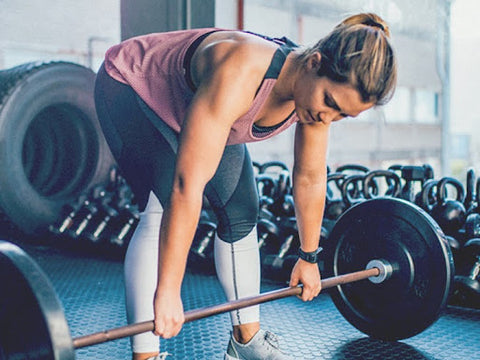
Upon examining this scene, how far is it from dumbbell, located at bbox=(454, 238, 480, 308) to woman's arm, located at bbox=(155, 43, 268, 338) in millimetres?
1006

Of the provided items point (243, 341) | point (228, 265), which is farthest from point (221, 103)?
point (243, 341)

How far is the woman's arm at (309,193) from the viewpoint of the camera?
1.12m

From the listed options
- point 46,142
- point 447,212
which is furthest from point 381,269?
point 46,142

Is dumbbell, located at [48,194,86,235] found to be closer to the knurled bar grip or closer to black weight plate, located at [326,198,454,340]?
black weight plate, located at [326,198,454,340]

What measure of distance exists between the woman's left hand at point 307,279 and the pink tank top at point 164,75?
290 mm

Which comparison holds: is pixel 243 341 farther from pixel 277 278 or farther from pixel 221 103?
pixel 277 278

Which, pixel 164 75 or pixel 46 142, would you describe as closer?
pixel 164 75

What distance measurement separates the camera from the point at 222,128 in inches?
32.4

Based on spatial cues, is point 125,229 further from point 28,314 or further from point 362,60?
point 362,60

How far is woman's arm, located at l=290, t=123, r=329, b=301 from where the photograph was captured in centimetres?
112

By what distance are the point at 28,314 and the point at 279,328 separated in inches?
32.9

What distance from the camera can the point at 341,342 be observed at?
139 cm

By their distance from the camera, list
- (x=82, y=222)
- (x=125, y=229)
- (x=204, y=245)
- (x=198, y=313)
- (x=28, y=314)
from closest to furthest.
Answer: (x=28, y=314)
(x=198, y=313)
(x=204, y=245)
(x=125, y=229)
(x=82, y=222)

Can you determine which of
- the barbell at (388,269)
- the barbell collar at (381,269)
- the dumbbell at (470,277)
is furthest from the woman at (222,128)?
the dumbbell at (470,277)
